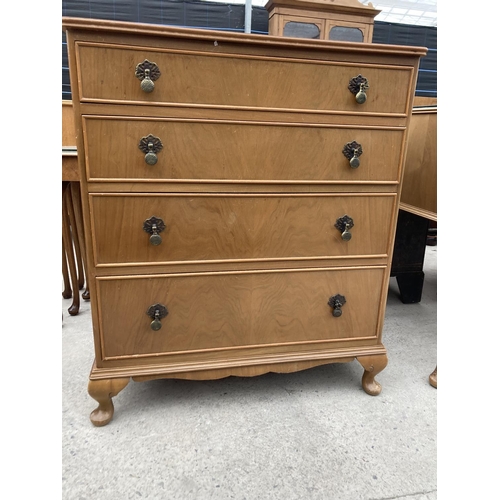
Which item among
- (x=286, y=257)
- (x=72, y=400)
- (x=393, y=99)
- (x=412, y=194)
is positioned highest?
(x=393, y=99)

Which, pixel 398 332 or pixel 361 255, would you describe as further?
pixel 398 332

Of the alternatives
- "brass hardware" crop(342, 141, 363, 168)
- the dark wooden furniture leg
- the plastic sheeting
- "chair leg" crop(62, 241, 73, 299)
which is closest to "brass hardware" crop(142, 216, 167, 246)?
"brass hardware" crop(342, 141, 363, 168)

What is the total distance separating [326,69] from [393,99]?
9.4 inches

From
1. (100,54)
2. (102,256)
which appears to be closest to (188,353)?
(102,256)

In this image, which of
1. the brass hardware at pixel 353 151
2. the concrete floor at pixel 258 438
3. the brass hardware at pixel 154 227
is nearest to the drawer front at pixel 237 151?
the brass hardware at pixel 353 151

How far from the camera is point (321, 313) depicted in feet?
4.27

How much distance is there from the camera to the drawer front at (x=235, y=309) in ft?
3.81

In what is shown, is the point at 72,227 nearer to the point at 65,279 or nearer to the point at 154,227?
the point at 65,279

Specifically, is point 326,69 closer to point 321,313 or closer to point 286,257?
point 286,257

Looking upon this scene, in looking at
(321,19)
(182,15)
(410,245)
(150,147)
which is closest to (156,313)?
(150,147)

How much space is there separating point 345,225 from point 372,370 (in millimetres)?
589

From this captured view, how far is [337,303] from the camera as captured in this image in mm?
1279

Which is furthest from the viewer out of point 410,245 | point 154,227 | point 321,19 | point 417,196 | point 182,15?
point 182,15

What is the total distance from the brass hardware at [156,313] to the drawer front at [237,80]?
2.03 feet
